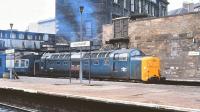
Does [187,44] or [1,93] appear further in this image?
[187,44]

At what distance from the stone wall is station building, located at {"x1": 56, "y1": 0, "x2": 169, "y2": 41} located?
13303 millimetres

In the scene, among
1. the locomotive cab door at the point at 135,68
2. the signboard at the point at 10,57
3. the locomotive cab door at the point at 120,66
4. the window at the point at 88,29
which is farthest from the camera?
the window at the point at 88,29

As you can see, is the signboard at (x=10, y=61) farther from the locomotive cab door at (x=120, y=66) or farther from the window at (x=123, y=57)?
the window at (x=123, y=57)

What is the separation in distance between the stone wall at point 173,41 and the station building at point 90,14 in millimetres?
A: 13303

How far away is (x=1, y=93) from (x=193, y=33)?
17.5 metres

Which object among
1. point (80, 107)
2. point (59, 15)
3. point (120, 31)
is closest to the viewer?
point (80, 107)

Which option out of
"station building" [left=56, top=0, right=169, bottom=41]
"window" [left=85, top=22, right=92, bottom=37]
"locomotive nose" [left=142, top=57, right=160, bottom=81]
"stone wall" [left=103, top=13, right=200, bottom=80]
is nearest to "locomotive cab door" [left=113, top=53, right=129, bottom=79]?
"locomotive nose" [left=142, top=57, right=160, bottom=81]

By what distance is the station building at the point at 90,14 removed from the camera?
52.8m

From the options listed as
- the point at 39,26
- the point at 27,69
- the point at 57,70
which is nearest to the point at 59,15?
the point at 27,69

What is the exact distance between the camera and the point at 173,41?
3412cm

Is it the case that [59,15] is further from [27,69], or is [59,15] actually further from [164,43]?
[164,43]

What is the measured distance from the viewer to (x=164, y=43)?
34844 millimetres

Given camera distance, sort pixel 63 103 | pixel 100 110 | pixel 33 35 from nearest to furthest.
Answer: pixel 100 110
pixel 63 103
pixel 33 35

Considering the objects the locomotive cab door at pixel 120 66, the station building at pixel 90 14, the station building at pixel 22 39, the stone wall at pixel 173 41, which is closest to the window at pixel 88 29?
the station building at pixel 90 14
